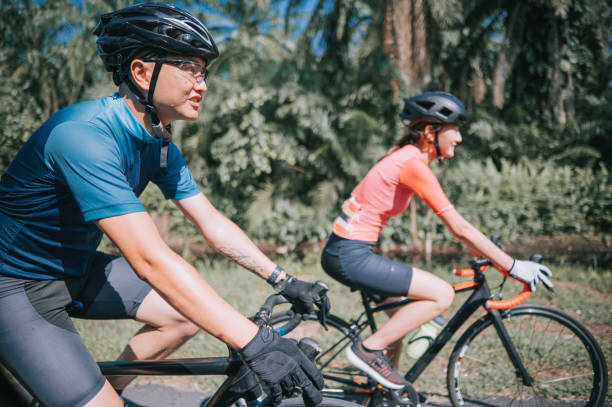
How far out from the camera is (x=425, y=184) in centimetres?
269

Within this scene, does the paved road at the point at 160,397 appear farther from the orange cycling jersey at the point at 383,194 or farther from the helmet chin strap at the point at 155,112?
the helmet chin strap at the point at 155,112

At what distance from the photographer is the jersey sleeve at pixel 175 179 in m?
2.13

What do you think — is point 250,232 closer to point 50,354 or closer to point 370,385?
point 370,385

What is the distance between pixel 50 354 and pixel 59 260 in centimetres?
40

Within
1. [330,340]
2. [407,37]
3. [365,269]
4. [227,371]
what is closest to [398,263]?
[365,269]

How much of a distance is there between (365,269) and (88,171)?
1.87 m

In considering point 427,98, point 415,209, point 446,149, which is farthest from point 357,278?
point 415,209

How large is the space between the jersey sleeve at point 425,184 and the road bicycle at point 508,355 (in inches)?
19.8

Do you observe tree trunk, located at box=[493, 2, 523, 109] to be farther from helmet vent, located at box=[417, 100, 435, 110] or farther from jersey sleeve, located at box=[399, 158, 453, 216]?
jersey sleeve, located at box=[399, 158, 453, 216]

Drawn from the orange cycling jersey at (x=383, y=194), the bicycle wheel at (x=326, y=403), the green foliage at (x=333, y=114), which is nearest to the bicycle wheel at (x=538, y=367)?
the orange cycling jersey at (x=383, y=194)

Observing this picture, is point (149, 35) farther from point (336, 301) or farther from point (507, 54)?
point (507, 54)

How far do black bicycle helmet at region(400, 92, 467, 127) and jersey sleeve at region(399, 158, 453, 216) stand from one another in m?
A: 0.43

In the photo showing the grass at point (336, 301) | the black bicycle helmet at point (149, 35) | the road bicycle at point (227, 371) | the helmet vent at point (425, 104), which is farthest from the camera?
the grass at point (336, 301)

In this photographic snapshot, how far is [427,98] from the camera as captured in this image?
9.94ft
